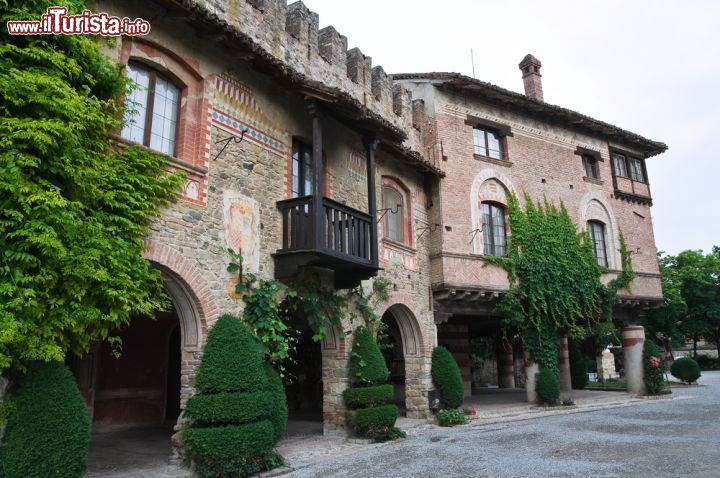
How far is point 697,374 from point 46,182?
2570cm

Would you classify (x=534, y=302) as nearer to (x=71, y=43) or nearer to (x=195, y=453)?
(x=195, y=453)

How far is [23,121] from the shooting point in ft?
18.3

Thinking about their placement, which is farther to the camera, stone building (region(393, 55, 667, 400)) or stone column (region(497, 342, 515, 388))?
stone column (region(497, 342, 515, 388))

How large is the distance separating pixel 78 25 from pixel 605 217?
17193 millimetres

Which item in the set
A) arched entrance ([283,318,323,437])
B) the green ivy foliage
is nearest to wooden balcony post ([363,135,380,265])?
the green ivy foliage

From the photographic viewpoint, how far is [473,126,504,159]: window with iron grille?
1614 cm

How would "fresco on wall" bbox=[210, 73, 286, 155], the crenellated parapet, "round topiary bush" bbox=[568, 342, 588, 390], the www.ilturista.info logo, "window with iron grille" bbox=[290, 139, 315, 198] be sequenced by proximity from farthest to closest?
"round topiary bush" bbox=[568, 342, 588, 390] < "window with iron grille" bbox=[290, 139, 315, 198] < the crenellated parapet < "fresco on wall" bbox=[210, 73, 286, 155] < the www.ilturista.info logo

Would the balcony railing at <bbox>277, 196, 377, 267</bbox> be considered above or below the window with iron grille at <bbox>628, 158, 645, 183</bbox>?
below

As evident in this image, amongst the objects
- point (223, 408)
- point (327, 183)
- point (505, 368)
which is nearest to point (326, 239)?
point (327, 183)

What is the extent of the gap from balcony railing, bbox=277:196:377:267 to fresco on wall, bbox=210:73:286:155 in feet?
4.17


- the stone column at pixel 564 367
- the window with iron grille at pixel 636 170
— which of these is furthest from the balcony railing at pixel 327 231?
the window with iron grille at pixel 636 170

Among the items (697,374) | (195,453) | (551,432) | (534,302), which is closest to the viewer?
(195,453)

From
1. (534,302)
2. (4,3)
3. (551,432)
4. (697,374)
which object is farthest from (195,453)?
(697,374)

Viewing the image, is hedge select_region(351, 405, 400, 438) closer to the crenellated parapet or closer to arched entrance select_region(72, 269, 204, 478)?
arched entrance select_region(72, 269, 204, 478)
